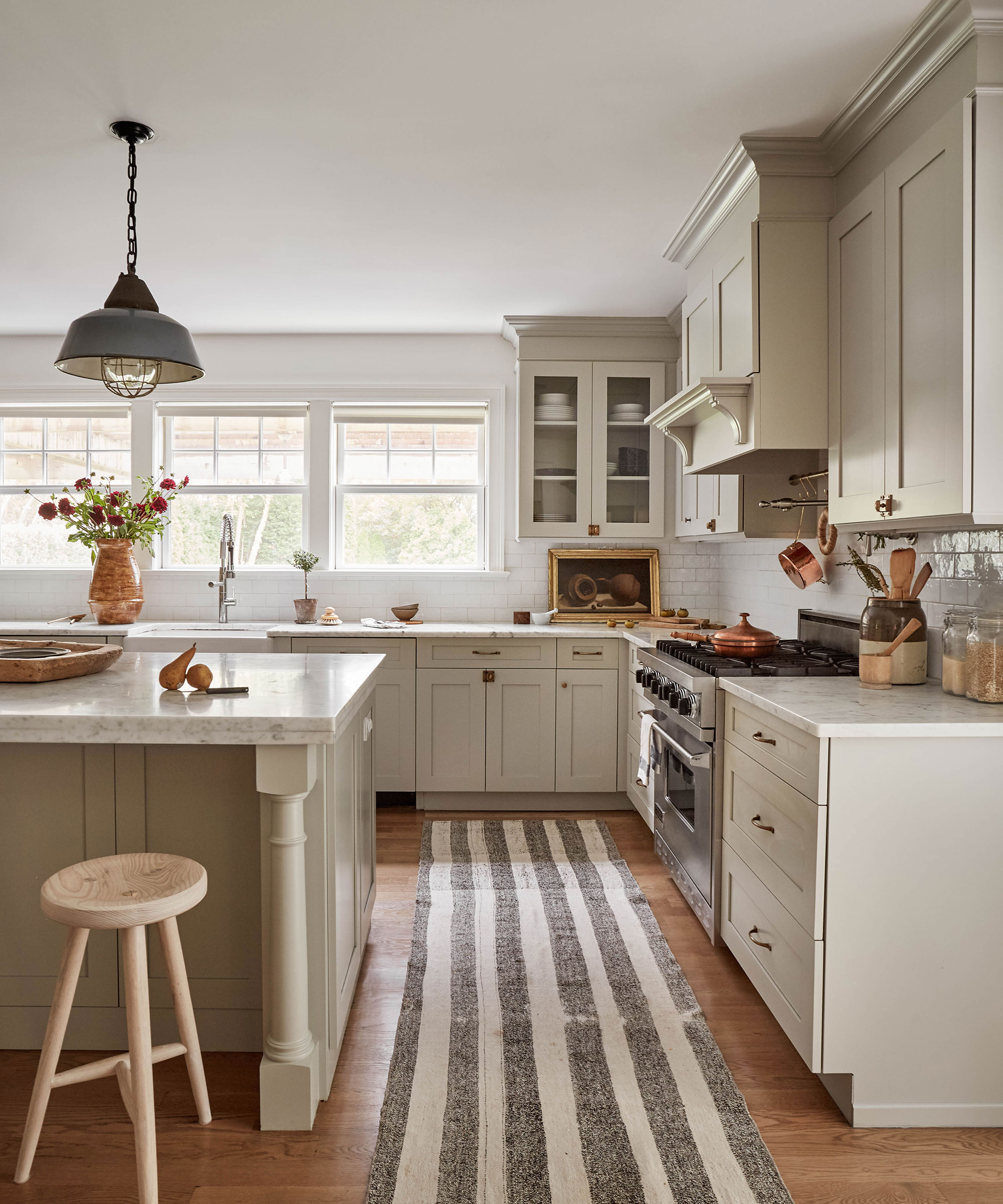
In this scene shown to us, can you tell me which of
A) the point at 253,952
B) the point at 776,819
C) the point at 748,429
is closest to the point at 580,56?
the point at 748,429

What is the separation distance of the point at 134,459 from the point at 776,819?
4297mm

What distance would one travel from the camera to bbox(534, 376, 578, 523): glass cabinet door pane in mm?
4609

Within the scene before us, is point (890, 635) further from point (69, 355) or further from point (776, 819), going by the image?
point (69, 355)

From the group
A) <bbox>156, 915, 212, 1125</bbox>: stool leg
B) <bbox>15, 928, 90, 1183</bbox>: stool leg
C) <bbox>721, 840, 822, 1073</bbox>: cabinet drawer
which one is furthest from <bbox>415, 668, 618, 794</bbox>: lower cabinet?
<bbox>15, 928, 90, 1183</bbox>: stool leg

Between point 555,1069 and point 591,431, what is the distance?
3.26 meters

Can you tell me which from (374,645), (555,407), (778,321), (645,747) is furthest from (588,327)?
(645,747)

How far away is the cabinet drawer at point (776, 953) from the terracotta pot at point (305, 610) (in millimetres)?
2806

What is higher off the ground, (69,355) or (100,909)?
(69,355)

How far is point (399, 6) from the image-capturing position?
200cm

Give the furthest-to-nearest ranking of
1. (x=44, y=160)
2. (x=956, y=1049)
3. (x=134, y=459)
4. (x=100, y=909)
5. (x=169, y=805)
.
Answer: (x=134, y=459) → (x=44, y=160) → (x=169, y=805) → (x=956, y=1049) → (x=100, y=909)

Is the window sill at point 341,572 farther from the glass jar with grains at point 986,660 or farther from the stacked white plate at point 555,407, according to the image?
the glass jar with grains at point 986,660

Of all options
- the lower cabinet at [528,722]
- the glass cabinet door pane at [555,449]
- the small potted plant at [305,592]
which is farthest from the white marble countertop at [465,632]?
the glass cabinet door pane at [555,449]

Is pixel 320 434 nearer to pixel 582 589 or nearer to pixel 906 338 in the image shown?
pixel 582 589

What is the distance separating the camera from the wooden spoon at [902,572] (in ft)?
8.07
